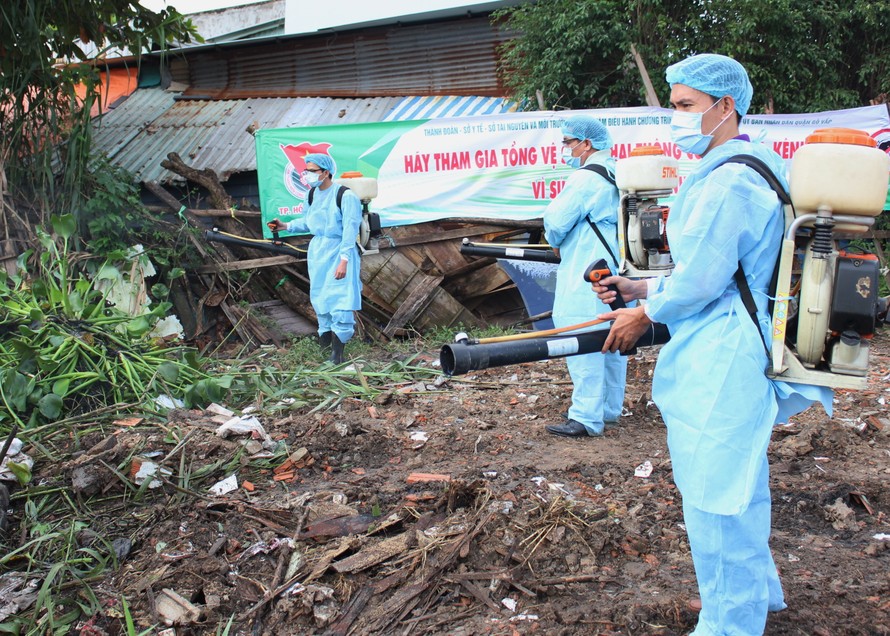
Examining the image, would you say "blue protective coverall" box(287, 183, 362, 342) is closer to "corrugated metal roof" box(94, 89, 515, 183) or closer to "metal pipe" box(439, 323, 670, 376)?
"corrugated metal roof" box(94, 89, 515, 183)

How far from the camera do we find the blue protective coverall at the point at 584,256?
4770 millimetres

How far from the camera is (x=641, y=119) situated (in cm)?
834

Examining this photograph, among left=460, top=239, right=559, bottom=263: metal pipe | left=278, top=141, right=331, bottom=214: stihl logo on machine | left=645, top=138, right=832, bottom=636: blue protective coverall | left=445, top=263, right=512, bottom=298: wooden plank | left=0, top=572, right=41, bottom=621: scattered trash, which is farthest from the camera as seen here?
left=445, top=263, right=512, bottom=298: wooden plank

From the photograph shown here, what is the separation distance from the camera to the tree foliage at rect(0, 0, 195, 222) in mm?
7055

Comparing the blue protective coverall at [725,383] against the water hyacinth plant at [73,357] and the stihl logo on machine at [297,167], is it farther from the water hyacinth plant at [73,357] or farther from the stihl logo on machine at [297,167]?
the stihl logo on machine at [297,167]

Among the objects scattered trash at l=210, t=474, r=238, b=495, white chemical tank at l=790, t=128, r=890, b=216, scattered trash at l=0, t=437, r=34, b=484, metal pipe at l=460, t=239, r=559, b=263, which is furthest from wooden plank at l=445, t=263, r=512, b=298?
white chemical tank at l=790, t=128, r=890, b=216

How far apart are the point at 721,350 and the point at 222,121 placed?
31.9ft

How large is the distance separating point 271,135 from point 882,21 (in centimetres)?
732

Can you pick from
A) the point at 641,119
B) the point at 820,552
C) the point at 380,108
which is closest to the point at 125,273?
the point at 380,108

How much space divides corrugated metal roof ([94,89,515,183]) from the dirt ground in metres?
5.69

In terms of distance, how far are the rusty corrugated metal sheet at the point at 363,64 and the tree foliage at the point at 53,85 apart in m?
3.71

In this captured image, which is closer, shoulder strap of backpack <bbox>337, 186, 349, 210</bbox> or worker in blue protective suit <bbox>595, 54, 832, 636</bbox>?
worker in blue protective suit <bbox>595, 54, 832, 636</bbox>

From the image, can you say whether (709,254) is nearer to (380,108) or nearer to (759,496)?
(759,496)

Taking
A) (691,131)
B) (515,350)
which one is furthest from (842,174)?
(515,350)
